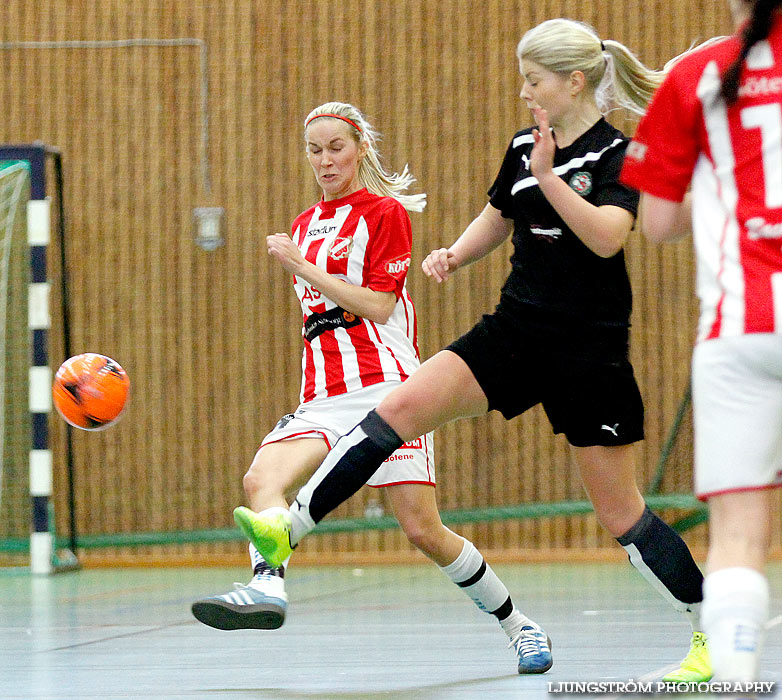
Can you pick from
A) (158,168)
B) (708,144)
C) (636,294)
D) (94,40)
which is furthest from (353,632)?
(94,40)

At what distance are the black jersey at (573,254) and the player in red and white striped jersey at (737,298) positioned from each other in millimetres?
925

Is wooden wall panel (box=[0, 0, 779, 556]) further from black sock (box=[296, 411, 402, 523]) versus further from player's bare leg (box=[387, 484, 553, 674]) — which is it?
black sock (box=[296, 411, 402, 523])

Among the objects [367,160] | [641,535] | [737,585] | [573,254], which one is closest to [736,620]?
[737,585]

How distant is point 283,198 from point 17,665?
399 centimetres

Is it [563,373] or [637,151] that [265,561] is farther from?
[637,151]

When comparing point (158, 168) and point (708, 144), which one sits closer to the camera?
point (708, 144)

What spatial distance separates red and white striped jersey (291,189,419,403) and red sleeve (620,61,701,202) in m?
1.58

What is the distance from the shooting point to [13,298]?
21.5 ft

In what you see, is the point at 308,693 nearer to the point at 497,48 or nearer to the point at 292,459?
the point at 292,459

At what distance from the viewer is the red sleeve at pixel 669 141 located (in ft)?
5.81

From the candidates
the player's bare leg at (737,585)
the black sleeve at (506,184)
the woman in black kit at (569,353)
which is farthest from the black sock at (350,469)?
the player's bare leg at (737,585)

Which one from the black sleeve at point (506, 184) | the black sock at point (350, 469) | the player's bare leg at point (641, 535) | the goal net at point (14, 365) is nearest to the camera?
the black sock at point (350, 469)

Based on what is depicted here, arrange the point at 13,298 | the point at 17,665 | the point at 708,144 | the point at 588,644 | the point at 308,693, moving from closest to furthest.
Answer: the point at 708,144
the point at 308,693
the point at 17,665
the point at 588,644
the point at 13,298

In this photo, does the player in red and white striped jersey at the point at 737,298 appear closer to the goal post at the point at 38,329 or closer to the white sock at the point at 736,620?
the white sock at the point at 736,620
